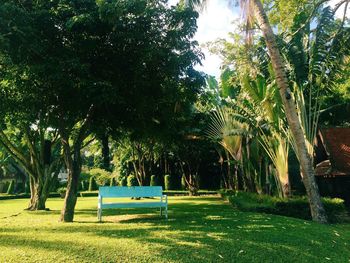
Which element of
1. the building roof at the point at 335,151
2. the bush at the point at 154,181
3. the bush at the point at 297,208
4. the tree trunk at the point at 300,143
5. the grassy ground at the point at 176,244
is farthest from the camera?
the bush at the point at 154,181

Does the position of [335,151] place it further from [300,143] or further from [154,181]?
[154,181]

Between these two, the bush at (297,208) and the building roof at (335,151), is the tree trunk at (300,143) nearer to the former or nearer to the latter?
the bush at (297,208)

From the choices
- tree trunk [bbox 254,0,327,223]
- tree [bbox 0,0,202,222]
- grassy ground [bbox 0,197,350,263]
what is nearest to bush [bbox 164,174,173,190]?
tree [bbox 0,0,202,222]

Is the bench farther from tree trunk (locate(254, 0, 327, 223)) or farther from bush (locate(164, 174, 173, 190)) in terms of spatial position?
bush (locate(164, 174, 173, 190))

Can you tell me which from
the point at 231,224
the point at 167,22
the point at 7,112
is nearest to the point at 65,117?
the point at 7,112

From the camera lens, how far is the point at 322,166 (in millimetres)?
16203

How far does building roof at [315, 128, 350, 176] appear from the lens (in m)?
14.7

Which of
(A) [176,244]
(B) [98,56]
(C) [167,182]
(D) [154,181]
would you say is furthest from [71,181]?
(C) [167,182]

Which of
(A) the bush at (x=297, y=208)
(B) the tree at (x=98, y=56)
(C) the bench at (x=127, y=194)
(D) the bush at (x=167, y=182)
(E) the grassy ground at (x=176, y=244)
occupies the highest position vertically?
(B) the tree at (x=98, y=56)

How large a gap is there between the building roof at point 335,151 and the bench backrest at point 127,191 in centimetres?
769

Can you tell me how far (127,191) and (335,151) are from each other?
1002cm

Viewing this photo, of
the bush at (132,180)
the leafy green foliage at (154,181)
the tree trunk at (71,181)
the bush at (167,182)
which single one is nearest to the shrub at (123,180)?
the bush at (132,180)

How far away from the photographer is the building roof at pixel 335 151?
48.1 ft

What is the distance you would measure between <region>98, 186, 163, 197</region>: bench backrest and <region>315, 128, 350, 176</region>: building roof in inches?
303
